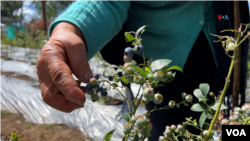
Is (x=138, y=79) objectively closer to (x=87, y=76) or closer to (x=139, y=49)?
(x=139, y=49)

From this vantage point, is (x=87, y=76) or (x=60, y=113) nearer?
(x=87, y=76)

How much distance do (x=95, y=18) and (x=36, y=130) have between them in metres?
1.48

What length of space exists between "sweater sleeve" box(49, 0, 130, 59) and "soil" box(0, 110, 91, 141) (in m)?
1.28

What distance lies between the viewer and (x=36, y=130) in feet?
5.88

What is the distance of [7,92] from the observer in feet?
7.63

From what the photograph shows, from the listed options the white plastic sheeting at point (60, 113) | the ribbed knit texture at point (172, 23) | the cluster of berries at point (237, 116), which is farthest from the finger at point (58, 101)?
the white plastic sheeting at point (60, 113)

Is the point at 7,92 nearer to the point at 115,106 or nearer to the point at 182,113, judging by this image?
the point at 115,106

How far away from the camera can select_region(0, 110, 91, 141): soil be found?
1.65 metres

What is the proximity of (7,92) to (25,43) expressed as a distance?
4.03 metres

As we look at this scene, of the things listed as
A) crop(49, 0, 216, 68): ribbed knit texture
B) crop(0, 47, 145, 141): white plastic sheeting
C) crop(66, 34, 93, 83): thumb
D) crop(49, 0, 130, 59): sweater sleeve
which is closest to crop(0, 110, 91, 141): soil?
crop(0, 47, 145, 141): white plastic sheeting

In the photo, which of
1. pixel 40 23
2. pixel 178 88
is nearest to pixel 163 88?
pixel 178 88

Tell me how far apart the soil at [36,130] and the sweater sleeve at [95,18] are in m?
1.28

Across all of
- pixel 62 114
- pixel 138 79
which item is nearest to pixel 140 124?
pixel 138 79

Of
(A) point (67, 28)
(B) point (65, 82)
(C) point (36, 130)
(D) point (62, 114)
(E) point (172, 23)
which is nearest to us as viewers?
(B) point (65, 82)
